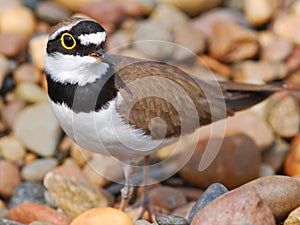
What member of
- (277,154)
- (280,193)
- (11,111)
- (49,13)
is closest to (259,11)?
(277,154)

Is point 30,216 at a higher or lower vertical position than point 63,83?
lower

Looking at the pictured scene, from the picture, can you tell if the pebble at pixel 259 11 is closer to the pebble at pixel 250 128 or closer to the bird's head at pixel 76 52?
the pebble at pixel 250 128

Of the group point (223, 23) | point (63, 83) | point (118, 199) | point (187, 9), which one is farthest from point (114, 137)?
point (187, 9)

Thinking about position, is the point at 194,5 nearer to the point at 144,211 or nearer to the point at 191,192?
the point at 191,192

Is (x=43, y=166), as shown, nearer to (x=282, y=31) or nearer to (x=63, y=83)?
(x=63, y=83)

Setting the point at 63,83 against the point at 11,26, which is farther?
the point at 11,26

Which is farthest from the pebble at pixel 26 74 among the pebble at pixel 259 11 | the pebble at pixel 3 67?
the pebble at pixel 259 11
